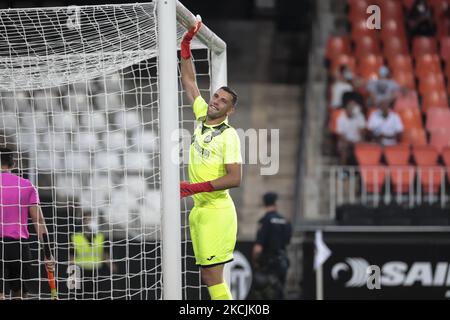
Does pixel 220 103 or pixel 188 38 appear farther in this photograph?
pixel 188 38

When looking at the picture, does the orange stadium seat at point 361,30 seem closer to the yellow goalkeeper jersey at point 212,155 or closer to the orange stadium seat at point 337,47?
the orange stadium seat at point 337,47

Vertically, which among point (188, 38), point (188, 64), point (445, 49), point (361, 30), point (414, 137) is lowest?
point (414, 137)

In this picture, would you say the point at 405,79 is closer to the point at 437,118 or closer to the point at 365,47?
the point at 365,47

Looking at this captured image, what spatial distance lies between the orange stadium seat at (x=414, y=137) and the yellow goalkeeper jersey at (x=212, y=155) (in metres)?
6.91

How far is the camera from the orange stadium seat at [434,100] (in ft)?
46.3

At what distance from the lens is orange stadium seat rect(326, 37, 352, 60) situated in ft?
48.3

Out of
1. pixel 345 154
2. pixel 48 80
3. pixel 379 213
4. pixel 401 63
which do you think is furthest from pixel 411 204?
pixel 48 80

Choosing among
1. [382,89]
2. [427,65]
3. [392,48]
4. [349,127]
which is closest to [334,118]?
[349,127]

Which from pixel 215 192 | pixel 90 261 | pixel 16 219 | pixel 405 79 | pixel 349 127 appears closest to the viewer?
pixel 215 192

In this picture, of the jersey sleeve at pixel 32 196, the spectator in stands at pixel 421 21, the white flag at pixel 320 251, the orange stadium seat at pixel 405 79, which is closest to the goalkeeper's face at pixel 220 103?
the jersey sleeve at pixel 32 196

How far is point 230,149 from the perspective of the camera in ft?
22.2

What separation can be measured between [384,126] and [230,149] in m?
6.72

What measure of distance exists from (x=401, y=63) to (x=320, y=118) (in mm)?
1721

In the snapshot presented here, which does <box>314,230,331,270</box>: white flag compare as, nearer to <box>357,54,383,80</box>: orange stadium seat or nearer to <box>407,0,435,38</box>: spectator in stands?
<box>357,54,383,80</box>: orange stadium seat
